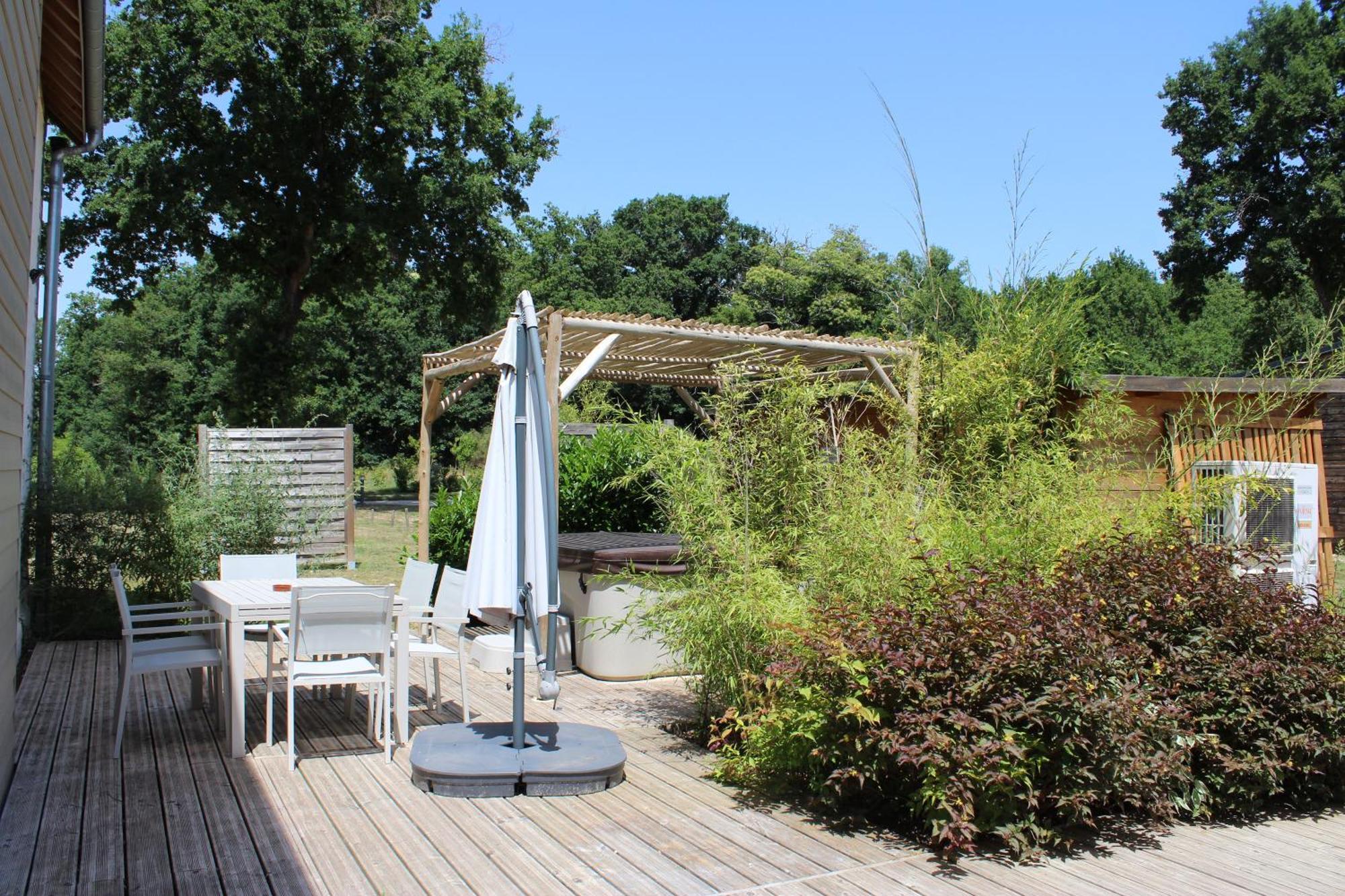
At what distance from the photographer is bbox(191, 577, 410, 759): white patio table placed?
4.71 m

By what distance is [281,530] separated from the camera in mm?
9570

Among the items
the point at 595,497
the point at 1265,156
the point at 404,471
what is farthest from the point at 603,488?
the point at 404,471

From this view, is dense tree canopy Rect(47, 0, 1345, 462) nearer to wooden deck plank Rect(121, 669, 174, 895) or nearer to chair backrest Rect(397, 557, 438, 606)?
chair backrest Rect(397, 557, 438, 606)

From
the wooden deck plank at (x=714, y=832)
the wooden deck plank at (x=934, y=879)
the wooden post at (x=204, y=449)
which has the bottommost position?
the wooden deck plank at (x=934, y=879)

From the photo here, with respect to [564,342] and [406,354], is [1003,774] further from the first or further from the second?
[406,354]

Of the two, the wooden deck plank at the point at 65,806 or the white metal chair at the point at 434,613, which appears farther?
the white metal chair at the point at 434,613

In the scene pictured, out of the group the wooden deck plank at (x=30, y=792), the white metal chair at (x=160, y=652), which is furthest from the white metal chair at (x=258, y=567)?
the wooden deck plank at (x=30, y=792)

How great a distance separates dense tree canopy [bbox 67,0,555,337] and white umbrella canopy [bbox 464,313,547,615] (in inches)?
582

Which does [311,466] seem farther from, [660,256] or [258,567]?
[660,256]

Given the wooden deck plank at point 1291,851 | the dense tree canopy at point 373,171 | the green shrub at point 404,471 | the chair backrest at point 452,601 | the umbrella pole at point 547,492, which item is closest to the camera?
the wooden deck plank at point 1291,851

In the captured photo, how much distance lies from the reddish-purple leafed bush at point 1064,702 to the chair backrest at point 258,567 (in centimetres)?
345

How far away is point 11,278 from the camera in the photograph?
4.08 m

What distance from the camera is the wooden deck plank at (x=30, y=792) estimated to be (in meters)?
3.30

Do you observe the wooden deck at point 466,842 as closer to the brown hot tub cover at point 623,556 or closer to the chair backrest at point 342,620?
the chair backrest at point 342,620
